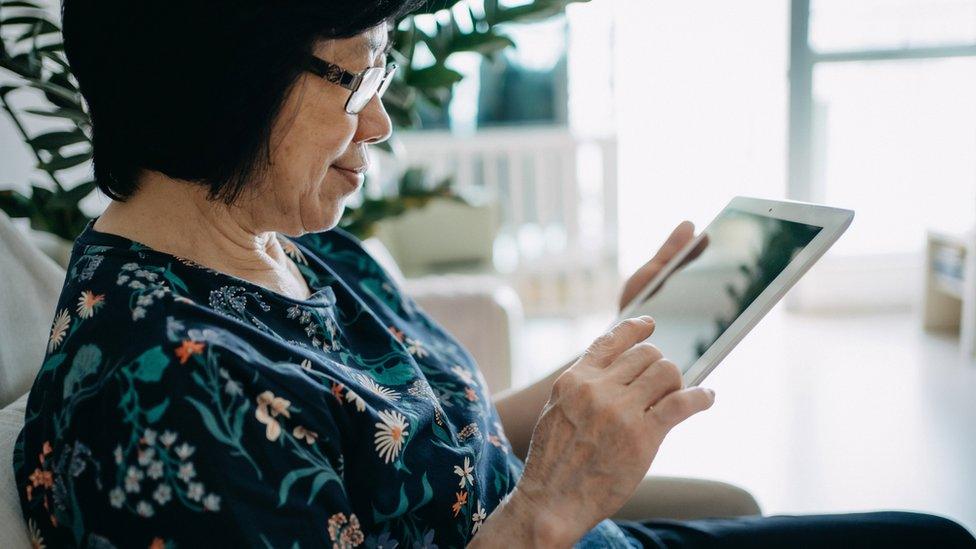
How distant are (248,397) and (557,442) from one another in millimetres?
276

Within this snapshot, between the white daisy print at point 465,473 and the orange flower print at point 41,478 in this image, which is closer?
the orange flower print at point 41,478

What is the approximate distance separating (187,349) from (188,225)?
0.64ft

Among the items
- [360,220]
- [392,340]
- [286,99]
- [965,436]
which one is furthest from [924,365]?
[286,99]

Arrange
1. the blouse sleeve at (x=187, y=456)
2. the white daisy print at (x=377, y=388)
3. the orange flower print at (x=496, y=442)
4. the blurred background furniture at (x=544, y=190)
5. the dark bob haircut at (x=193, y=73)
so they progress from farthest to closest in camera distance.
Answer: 1. the blurred background furniture at (x=544, y=190)
2. the orange flower print at (x=496, y=442)
3. the white daisy print at (x=377, y=388)
4. the dark bob haircut at (x=193, y=73)
5. the blouse sleeve at (x=187, y=456)

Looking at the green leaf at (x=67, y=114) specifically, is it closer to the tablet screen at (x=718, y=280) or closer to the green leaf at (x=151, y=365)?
the green leaf at (x=151, y=365)

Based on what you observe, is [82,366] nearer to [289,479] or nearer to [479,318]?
[289,479]

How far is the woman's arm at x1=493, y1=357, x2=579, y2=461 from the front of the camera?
1.16m

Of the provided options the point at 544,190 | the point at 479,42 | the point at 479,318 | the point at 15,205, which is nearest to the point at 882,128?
the point at 544,190

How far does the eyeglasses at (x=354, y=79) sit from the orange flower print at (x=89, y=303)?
28cm

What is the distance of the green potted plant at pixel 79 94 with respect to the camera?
1123 millimetres

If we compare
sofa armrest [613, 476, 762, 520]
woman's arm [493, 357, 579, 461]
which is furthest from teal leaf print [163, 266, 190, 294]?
sofa armrest [613, 476, 762, 520]

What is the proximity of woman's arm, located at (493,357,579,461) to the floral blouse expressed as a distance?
11.8 inches

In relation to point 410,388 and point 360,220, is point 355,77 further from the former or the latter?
point 360,220

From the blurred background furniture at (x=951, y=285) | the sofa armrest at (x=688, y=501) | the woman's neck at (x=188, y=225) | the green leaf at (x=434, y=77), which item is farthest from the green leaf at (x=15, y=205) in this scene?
the blurred background furniture at (x=951, y=285)
